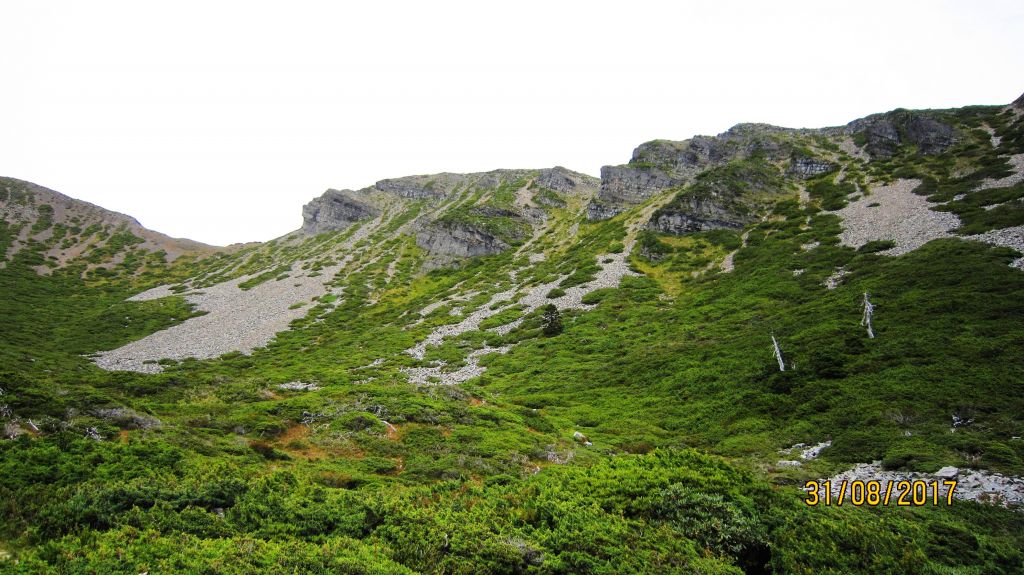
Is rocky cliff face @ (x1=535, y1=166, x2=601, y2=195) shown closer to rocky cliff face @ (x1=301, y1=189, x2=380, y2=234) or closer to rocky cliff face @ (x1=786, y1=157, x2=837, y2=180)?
rocky cliff face @ (x1=301, y1=189, x2=380, y2=234)

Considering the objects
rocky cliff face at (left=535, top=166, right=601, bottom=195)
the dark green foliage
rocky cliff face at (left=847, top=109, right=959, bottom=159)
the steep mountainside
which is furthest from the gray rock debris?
the steep mountainside

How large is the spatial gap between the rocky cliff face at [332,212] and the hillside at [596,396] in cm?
5236

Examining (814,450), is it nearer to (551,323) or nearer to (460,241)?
(551,323)

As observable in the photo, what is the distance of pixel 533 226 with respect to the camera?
4360 inches

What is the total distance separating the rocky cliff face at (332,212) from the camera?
450 ft

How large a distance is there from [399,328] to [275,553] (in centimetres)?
5684

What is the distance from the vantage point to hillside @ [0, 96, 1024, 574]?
929 cm

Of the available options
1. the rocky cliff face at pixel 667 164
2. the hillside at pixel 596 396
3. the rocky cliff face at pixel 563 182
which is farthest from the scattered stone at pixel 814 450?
the rocky cliff face at pixel 563 182

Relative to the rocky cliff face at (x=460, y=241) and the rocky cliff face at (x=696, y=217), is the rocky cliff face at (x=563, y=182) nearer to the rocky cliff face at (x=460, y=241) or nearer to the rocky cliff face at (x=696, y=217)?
the rocky cliff face at (x=460, y=241)

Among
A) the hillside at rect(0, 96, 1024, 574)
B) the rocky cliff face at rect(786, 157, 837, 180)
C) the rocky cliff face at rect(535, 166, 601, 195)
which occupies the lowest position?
the hillside at rect(0, 96, 1024, 574)

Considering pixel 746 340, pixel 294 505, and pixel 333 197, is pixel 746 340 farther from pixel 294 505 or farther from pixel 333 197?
pixel 333 197

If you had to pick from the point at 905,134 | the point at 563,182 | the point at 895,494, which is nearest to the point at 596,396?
the point at 895,494

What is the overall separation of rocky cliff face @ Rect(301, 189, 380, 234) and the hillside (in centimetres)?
5236

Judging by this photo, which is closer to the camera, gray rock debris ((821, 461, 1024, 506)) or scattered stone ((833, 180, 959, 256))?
gray rock debris ((821, 461, 1024, 506))
